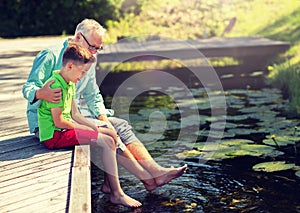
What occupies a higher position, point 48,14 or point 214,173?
point 48,14

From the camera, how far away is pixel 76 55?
4.13 m

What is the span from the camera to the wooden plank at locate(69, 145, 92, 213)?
3.30 meters

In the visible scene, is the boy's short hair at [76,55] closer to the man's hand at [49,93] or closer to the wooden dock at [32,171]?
the man's hand at [49,93]

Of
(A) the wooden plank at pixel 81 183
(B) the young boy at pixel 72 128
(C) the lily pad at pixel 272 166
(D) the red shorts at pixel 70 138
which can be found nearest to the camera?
(A) the wooden plank at pixel 81 183

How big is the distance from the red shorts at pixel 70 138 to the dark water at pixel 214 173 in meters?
0.54

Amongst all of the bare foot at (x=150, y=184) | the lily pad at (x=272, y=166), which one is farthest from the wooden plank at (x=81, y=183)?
the lily pad at (x=272, y=166)

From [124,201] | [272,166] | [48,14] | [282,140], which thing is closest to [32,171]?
[124,201]

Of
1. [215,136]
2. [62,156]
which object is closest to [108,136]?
[62,156]

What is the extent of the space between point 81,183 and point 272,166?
233 centimetres

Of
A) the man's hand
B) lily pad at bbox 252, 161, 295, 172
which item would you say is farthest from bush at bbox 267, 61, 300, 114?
the man's hand

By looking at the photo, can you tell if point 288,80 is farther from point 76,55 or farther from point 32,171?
point 32,171

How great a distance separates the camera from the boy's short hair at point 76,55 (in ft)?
13.6

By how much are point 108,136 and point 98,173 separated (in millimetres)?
1248

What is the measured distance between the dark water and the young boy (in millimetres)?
269
